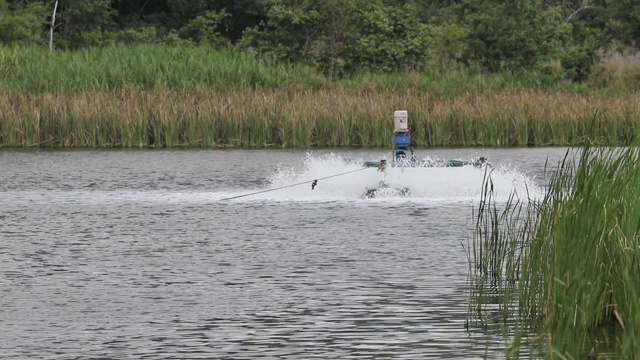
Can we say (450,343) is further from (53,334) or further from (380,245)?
(380,245)

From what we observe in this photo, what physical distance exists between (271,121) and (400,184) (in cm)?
1400

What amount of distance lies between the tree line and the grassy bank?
21.7 ft

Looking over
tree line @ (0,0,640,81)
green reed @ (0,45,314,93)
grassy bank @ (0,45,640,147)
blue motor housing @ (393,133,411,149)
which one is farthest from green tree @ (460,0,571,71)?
blue motor housing @ (393,133,411,149)

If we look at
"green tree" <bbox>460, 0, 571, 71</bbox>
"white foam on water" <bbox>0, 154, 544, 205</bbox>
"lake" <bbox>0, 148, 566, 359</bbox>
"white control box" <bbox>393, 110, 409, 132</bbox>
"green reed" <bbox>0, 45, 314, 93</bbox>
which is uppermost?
"green tree" <bbox>460, 0, 571, 71</bbox>

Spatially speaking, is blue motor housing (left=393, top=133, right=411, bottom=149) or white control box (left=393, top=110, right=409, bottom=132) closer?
white control box (left=393, top=110, right=409, bottom=132)

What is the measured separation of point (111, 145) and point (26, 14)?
16159mm

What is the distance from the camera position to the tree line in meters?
50.5

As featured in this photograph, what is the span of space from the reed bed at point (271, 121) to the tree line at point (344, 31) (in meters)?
10.0

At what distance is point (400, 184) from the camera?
963 inches

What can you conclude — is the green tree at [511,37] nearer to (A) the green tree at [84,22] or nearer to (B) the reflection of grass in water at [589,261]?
(A) the green tree at [84,22]

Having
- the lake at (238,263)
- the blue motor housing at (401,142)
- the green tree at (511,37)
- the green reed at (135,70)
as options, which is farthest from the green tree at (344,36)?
the blue motor housing at (401,142)

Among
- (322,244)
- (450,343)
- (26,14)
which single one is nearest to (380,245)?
(322,244)

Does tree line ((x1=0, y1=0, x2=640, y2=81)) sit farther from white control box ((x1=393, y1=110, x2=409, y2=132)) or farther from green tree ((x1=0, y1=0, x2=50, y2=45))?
white control box ((x1=393, y1=110, x2=409, y2=132))

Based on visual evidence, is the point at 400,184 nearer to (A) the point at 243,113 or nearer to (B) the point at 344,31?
(A) the point at 243,113
